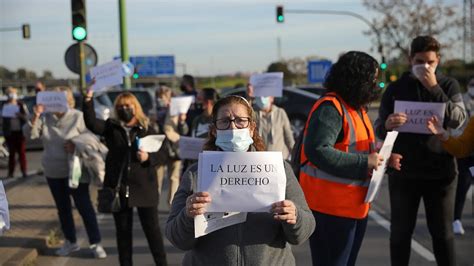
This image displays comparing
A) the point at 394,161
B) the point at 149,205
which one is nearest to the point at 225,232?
the point at 394,161

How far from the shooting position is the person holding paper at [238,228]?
2.95m

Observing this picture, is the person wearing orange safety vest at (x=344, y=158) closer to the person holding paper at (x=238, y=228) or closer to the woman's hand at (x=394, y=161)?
the woman's hand at (x=394, y=161)

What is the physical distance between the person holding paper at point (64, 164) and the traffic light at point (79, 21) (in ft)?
10.3

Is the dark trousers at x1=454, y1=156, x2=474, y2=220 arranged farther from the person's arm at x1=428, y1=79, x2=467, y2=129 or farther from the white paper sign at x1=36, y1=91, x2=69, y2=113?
the white paper sign at x1=36, y1=91, x2=69, y2=113

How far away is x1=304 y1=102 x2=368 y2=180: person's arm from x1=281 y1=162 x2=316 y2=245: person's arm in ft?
2.61

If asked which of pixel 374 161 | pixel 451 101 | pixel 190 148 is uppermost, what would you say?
pixel 451 101

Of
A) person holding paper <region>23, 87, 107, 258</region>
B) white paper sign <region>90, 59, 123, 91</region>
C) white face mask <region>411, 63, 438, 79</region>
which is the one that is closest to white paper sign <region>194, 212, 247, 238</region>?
white face mask <region>411, 63, 438, 79</region>

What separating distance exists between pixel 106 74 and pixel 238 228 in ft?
13.8

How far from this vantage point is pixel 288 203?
112 inches

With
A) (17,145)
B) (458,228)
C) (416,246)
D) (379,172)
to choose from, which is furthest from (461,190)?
(17,145)

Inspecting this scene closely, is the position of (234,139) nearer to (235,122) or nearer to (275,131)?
(235,122)

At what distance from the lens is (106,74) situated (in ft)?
22.4

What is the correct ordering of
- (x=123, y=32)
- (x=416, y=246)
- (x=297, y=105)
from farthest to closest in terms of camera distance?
(x=297, y=105)
(x=123, y=32)
(x=416, y=246)

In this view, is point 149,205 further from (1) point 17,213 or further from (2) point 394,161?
(1) point 17,213
